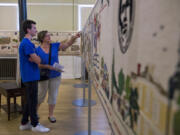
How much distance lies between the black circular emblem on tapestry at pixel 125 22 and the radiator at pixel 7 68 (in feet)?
21.5

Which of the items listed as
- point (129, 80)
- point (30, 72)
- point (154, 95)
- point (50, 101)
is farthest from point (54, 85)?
point (154, 95)

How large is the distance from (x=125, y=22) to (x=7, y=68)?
678 cm

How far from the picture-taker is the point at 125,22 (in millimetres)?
751

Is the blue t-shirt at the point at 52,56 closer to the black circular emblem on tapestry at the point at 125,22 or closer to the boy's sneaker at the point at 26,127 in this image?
the boy's sneaker at the point at 26,127

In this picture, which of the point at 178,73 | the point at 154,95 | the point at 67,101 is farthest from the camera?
the point at 67,101

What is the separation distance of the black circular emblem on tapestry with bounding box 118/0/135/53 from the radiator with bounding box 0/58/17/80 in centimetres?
656

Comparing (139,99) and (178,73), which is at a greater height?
(178,73)

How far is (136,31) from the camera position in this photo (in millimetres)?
634

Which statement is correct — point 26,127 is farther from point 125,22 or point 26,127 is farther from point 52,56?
point 125,22

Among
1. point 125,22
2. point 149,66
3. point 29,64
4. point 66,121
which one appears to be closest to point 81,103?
point 66,121

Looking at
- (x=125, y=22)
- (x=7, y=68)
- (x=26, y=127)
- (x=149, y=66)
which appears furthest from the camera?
(x=7, y=68)

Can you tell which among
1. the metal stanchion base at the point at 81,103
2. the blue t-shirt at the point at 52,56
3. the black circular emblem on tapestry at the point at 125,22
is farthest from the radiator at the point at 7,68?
the black circular emblem on tapestry at the point at 125,22

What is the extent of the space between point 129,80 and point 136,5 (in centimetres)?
27

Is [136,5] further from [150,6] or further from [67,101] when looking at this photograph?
[67,101]
